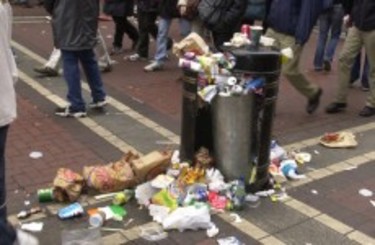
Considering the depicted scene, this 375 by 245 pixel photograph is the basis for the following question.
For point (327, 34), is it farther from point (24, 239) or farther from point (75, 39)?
point (24, 239)

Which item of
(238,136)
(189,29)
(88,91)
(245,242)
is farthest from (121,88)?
(245,242)

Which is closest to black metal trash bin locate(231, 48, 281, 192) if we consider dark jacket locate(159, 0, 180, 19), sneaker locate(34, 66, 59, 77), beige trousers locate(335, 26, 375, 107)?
beige trousers locate(335, 26, 375, 107)

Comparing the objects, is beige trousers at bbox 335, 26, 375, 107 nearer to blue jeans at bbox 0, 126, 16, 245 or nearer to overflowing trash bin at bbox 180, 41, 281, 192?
overflowing trash bin at bbox 180, 41, 281, 192

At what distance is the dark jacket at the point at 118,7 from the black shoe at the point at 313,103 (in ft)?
11.4

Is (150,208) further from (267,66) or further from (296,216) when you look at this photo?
(267,66)

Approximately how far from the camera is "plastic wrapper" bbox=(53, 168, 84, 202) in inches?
177

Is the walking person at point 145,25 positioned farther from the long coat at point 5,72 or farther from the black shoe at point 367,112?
the long coat at point 5,72

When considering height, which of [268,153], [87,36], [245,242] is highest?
[87,36]

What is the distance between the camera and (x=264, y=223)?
171 inches

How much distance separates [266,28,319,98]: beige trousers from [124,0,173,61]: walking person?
2643mm

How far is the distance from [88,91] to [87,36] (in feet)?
4.58

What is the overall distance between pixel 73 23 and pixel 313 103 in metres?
2.77

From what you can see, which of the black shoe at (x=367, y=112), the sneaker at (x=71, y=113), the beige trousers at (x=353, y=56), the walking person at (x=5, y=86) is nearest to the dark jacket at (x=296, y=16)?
the beige trousers at (x=353, y=56)

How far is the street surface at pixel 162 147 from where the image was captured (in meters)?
4.25
